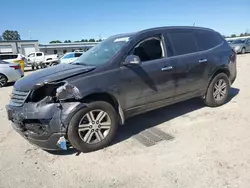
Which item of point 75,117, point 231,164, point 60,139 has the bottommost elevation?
point 231,164

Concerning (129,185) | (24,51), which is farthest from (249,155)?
(24,51)

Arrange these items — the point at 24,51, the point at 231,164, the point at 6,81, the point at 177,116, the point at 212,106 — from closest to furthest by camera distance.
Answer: the point at 231,164, the point at 177,116, the point at 212,106, the point at 6,81, the point at 24,51

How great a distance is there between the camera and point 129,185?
272 cm

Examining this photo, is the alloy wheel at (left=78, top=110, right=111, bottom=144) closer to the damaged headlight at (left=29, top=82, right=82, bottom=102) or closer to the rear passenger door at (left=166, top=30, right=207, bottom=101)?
the damaged headlight at (left=29, top=82, right=82, bottom=102)

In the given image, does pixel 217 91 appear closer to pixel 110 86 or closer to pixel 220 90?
pixel 220 90

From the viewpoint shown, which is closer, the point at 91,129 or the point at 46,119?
the point at 46,119

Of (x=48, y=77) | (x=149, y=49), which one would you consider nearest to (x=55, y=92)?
(x=48, y=77)

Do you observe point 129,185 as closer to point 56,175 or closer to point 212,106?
point 56,175

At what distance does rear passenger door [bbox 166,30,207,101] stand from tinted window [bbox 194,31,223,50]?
0.51ft

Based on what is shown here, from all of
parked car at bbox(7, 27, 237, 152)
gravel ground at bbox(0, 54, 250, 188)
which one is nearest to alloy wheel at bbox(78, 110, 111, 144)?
parked car at bbox(7, 27, 237, 152)

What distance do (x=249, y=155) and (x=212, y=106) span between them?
7.44 ft

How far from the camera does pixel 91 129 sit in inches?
139

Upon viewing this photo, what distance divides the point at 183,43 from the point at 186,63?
464 millimetres

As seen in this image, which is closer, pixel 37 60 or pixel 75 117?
pixel 75 117
